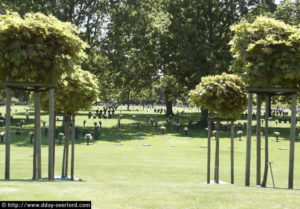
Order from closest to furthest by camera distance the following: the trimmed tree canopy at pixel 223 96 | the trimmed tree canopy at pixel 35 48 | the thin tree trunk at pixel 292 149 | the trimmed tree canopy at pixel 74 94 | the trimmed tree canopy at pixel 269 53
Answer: the trimmed tree canopy at pixel 35 48 < the trimmed tree canopy at pixel 269 53 < the thin tree trunk at pixel 292 149 < the trimmed tree canopy at pixel 223 96 < the trimmed tree canopy at pixel 74 94

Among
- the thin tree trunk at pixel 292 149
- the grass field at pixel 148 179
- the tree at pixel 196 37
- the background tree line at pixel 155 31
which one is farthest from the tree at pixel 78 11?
the thin tree trunk at pixel 292 149

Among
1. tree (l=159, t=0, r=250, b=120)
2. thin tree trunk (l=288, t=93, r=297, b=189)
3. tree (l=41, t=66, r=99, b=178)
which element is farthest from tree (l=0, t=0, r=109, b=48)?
thin tree trunk (l=288, t=93, r=297, b=189)

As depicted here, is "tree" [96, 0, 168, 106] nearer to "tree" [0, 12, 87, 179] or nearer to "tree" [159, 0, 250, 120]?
"tree" [159, 0, 250, 120]

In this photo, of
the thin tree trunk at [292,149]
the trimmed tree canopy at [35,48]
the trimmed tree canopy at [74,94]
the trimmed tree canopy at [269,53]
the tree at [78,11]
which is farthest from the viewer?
the tree at [78,11]

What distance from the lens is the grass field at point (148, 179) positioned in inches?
249

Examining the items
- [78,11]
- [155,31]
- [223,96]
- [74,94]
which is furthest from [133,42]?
[223,96]

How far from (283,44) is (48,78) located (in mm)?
6505

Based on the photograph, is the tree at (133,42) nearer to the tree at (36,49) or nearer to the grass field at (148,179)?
the grass field at (148,179)

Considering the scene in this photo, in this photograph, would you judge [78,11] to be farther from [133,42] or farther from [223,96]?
[223,96]

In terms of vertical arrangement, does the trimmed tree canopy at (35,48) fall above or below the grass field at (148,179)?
above

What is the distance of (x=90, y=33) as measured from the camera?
3772 cm

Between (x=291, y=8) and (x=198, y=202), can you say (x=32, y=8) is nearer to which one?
(x=291, y=8)

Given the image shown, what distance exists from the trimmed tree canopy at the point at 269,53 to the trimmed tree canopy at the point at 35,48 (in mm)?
4724

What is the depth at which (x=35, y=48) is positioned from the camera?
9.34 metres
